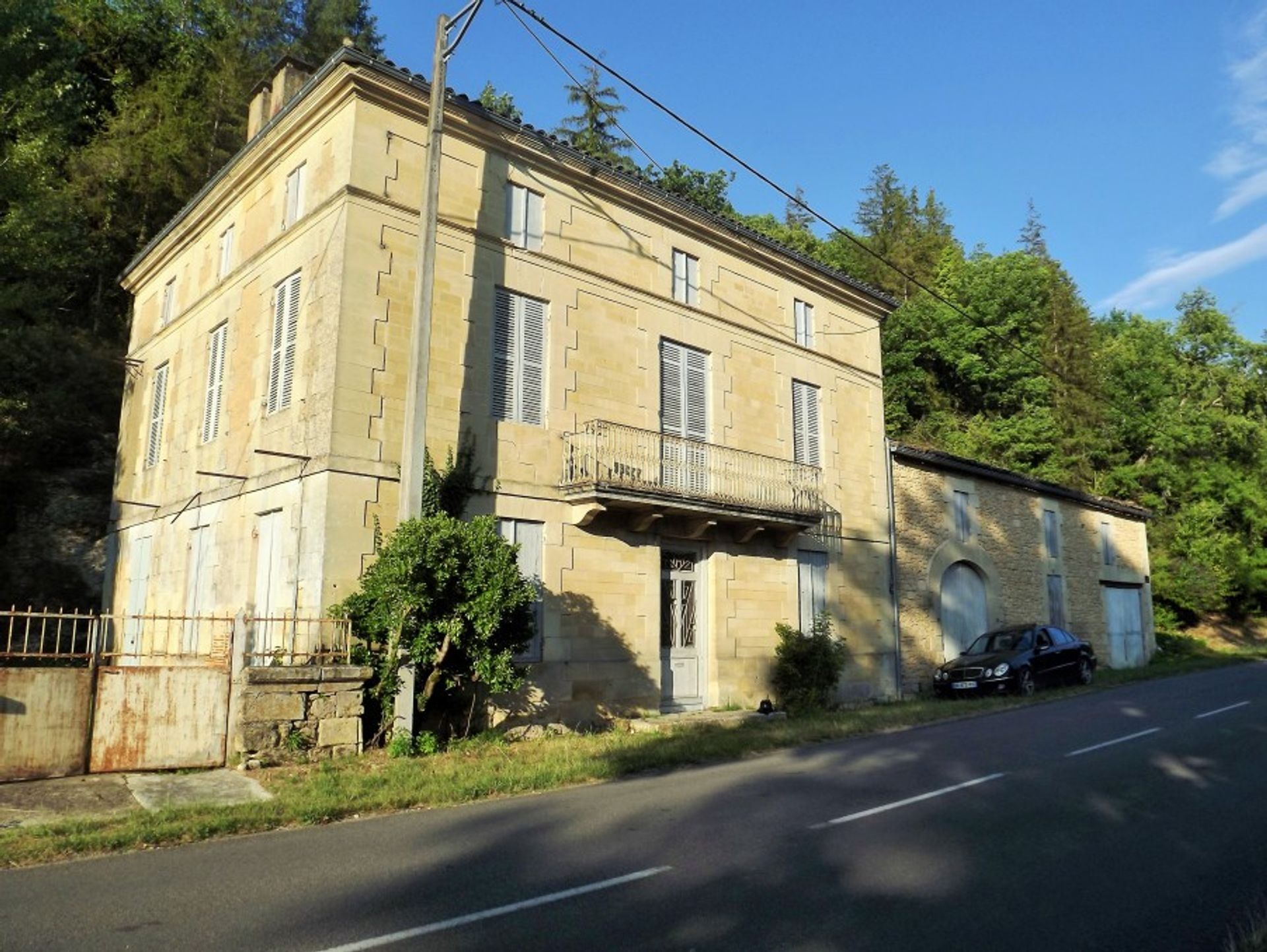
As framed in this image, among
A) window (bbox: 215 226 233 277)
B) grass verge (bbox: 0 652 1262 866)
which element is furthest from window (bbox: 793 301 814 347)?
window (bbox: 215 226 233 277)

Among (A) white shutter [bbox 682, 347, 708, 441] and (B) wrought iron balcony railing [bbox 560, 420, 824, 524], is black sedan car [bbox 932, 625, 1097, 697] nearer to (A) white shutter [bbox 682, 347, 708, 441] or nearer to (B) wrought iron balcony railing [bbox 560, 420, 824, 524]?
(B) wrought iron balcony railing [bbox 560, 420, 824, 524]

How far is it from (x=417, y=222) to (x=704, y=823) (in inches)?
407

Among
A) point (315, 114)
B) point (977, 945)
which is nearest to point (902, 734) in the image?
point (977, 945)

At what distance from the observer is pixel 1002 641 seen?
1958 centimetres

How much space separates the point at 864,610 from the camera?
2000 cm

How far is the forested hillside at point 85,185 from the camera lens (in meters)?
21.5

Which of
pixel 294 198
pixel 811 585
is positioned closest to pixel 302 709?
pixel 294 198

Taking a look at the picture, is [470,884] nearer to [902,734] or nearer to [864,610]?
[902,734]

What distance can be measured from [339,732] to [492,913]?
6.42 m

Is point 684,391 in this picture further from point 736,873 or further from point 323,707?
point 736,873

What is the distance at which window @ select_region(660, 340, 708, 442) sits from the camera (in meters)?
16.9

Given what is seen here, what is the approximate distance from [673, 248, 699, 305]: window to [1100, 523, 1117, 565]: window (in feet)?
62.8

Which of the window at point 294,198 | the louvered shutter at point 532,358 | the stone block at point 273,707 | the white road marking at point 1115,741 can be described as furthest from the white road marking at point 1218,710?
the window at point 294,198

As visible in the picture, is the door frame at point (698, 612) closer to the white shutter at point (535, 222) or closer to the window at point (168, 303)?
the white shutter at point (535, 222)
